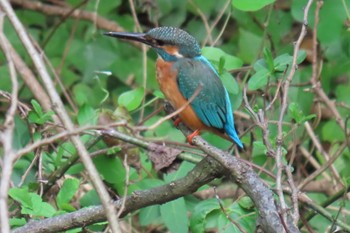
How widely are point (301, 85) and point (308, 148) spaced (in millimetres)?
681

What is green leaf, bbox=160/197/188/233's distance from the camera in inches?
125

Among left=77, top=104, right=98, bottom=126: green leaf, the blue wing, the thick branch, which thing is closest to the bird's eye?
the blue wing

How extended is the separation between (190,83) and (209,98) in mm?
85

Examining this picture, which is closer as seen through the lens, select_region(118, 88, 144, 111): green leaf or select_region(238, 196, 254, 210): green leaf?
Result: select_region(238, 196, 254, 210): green leaf

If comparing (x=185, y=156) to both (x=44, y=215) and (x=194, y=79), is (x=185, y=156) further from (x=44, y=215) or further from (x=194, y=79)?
(x=44, y=215)

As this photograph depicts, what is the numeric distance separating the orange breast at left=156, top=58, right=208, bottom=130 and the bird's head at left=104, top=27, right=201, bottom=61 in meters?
0.04

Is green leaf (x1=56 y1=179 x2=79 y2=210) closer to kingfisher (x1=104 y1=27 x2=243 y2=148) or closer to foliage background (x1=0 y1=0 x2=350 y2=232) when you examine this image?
foliage background (x1=0 y1=0 x2=350 y2=232)

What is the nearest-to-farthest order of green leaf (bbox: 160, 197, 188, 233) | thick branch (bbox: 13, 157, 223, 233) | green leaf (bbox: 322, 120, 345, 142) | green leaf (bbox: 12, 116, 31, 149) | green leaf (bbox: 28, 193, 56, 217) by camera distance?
1. thick branch (bbox: 13, 157, 223, 233)
2. green leaf (bbox: 28, 193, 56, 217)
3. green leaf (bbox: 160, 197, 188, 233)
4. green leaf (bbox: 12, 116, 31, 149)
5. green leaf (bbox: 322, 120, 345, 142)

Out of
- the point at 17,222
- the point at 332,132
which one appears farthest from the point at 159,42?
the point at 332,132

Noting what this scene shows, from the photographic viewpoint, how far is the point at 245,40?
473cm

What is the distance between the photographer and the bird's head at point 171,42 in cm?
332

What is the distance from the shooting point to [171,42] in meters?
3.33

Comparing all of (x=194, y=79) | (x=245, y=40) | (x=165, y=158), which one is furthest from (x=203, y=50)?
(x=245, y=40)

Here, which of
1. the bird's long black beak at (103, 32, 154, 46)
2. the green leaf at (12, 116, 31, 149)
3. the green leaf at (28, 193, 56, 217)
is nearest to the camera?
the green leaf at (28, 193, 56, 217)
